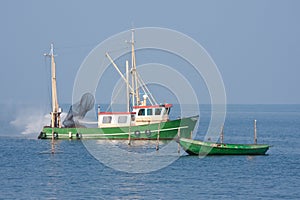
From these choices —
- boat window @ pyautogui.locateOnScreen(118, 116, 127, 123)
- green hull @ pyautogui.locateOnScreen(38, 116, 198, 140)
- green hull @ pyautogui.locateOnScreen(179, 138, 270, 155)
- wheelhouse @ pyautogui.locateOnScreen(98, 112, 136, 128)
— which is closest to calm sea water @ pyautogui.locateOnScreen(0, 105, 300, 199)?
green hull @ pyautogui.locateOnScreen(179, 138, 270, 155)

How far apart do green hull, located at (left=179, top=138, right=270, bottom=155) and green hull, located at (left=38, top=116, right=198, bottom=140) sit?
9.73m

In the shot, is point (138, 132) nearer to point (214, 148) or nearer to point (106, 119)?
point (106, 119)

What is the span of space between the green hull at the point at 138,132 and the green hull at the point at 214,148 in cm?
973

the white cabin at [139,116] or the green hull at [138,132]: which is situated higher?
the white cabin at [139,116]

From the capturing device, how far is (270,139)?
94938mm

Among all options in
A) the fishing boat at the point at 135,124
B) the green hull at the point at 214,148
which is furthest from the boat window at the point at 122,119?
the green hull at the point at 214,148

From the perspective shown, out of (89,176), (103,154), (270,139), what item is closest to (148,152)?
(103,154)

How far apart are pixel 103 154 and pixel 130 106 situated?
565 inches

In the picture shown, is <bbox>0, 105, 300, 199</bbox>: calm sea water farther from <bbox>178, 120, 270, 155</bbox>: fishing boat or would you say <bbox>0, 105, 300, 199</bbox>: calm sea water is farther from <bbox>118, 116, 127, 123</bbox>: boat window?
<bbox>118, 116, 127, 123</bbox>: boat window

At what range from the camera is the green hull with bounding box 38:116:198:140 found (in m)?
76.1

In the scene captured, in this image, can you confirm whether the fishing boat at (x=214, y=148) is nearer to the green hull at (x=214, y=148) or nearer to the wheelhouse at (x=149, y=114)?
the green hull at (x=214, y=148)

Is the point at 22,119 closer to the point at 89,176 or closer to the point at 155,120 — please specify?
the point at 155,120

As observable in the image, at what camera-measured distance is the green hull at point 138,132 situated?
7606 centimetres

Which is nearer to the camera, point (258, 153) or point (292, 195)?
point (292, 195)
